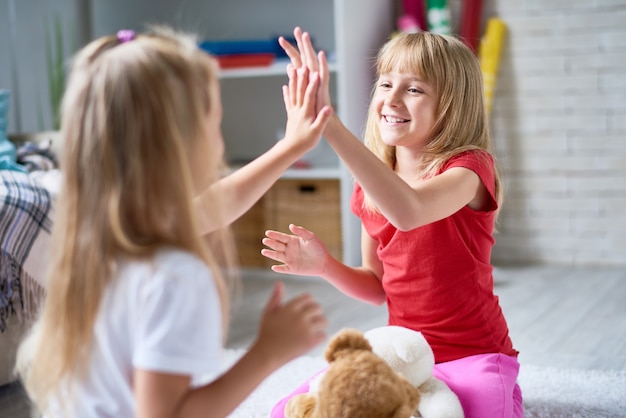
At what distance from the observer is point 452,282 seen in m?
1.44

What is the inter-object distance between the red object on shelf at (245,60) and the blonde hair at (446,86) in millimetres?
1721

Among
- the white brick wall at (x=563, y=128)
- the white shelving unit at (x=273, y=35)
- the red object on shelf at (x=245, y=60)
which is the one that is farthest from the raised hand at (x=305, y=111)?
the white brick wall at (x=563, y=128)

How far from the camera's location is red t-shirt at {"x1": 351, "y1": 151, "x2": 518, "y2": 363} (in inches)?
56.4

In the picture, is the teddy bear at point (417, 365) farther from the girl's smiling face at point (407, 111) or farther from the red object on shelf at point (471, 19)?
the red object on shelf at point (471, 19)

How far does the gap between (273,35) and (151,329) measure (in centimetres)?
276

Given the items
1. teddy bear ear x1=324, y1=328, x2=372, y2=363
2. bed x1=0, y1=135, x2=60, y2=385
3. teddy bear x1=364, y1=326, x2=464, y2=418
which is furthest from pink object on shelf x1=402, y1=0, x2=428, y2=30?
teddy bear ear x1=324, y1=328, x2=372, y2=363

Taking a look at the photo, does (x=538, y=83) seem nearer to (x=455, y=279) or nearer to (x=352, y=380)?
(x=455, y=279)

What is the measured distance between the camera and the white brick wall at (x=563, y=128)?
3049 mm

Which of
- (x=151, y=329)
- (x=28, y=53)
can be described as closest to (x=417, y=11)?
(x=28, y=53)

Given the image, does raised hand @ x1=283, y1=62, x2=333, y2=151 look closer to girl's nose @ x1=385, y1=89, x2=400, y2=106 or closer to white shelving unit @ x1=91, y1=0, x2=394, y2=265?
girl's nose @ x1=385, y1=89, x2=400, y2=106

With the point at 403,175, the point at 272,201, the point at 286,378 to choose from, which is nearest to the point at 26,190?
the point at 286,378

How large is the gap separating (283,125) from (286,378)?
1.85 m

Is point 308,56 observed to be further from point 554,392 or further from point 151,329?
point 554,392

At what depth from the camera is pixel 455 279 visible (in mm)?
1437
